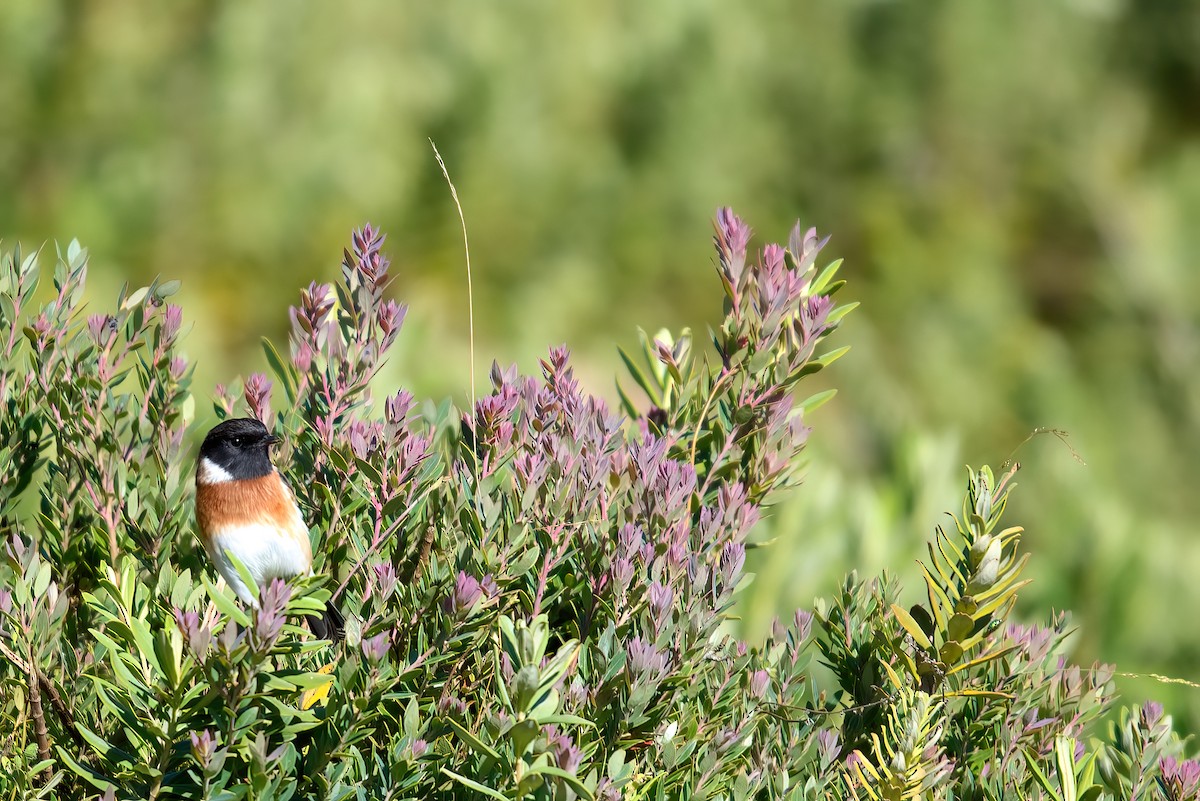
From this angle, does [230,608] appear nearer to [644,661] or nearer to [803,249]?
[644,661]

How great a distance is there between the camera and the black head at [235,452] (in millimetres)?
2088

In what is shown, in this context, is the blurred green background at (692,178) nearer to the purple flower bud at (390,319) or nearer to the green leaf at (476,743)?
the purple flower bud at (390,319)

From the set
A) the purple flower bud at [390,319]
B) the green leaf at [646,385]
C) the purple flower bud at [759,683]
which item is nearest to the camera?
the purple flower bud at [759,683]

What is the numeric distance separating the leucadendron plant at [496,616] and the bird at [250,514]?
0.05m

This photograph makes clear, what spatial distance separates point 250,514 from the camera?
2.12m

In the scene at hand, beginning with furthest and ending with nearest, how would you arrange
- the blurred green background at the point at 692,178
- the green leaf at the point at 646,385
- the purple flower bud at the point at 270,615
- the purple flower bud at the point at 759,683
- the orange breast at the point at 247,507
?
the blurred green background at the point at 692,178 → the green leaf at the point at 646,385 → the orange breast at the point at 247,507 → the purple flower bud at the point at 759,683 → the purple flower bud at the point at 270,615

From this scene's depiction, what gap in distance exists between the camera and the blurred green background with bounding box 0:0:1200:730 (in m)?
7.03

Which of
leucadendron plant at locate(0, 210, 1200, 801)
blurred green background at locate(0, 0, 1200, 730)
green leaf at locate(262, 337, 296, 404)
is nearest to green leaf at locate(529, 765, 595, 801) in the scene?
leucadendron plant at locate(0, 210, 1200, 801)

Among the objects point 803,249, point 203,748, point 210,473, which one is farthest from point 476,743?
point 210,473

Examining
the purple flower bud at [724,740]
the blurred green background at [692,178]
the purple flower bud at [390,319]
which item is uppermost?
the blurred green background at [692,178]

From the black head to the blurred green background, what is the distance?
2.93 metres

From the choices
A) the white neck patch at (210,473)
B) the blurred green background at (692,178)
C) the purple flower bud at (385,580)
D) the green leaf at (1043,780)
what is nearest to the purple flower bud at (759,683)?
the green leaf at (1043,780)

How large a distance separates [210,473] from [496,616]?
88 cm

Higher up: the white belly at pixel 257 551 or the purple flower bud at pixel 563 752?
the white belly at pixel 257 551
